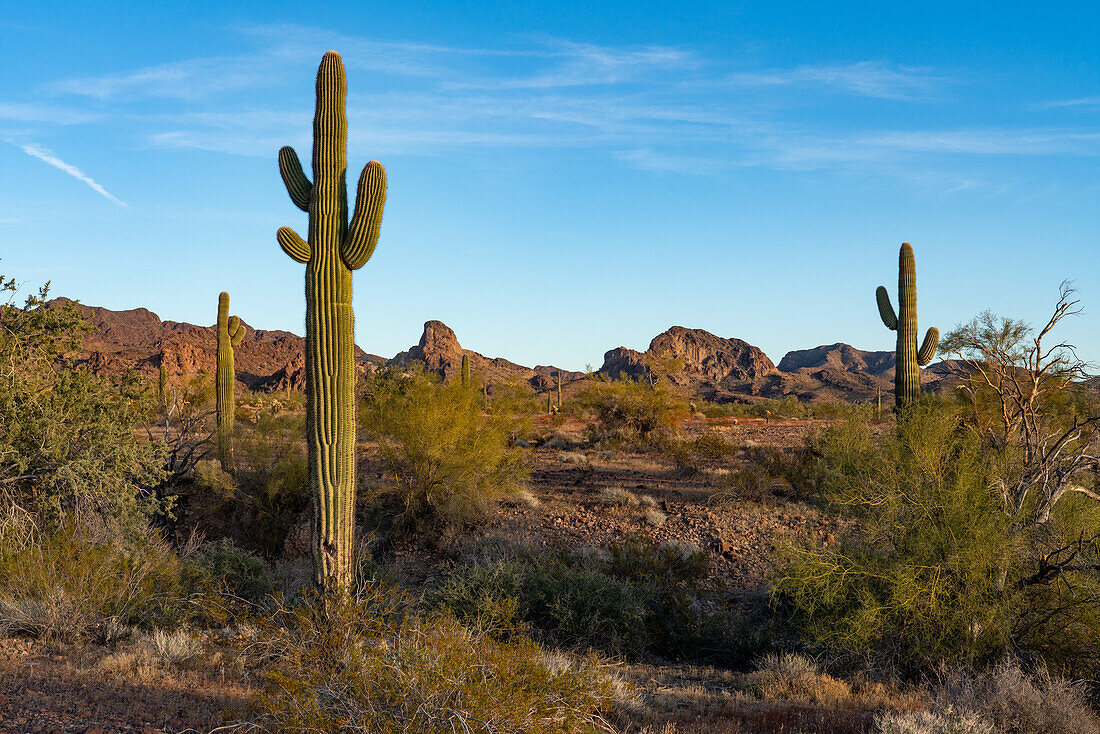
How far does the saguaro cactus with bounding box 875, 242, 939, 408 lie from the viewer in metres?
15.4

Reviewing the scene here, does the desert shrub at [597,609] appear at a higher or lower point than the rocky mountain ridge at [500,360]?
lower

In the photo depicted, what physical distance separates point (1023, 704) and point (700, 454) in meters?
13.6

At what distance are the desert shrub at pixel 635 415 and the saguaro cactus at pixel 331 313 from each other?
45.4 ft

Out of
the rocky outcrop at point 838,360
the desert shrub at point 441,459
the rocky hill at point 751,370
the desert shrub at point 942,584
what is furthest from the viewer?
the rocky outcrop at point 838,360

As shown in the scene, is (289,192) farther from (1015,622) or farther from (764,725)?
(1015,622)

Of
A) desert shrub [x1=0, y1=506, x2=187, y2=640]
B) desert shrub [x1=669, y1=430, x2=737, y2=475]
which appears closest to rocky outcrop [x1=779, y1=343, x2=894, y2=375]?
desert shrub [x1=669, y1=430, x2=737, y2=475]

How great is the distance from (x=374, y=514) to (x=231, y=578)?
341cm

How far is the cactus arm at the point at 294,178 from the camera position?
9.38 metres

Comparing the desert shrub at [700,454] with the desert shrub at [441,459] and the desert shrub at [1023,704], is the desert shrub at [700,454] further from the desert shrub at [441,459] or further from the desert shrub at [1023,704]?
the desert shrub at [1023,704]

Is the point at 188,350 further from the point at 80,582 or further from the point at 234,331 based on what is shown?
the point at 80,582

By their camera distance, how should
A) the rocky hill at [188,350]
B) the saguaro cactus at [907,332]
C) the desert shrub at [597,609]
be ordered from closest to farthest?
the desert shrub at [597,609], the saguaro cactus at [907,332], the rocky hill at [188,350]

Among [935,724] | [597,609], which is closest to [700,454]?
[597,609]

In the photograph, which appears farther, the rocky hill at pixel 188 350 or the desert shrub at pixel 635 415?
the rocky hill at pixel 188 350

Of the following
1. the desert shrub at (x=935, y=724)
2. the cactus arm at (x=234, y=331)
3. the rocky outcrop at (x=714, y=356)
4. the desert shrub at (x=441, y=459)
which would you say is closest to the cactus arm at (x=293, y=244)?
the desert shrub at (x=441, y=459)
